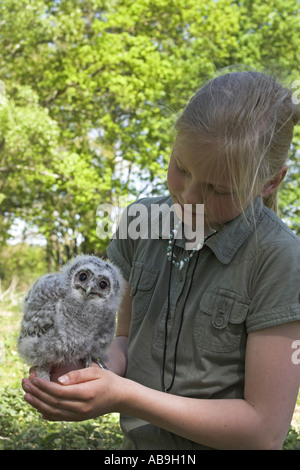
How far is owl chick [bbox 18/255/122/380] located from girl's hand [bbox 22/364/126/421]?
0.18 meters

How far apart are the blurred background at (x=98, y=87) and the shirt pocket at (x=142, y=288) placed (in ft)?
31.5

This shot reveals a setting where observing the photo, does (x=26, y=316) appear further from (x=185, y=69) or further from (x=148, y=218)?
(x=185, y=69)

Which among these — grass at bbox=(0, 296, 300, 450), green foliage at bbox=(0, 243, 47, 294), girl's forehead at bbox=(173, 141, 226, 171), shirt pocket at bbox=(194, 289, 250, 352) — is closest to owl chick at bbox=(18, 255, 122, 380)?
shirt pocket at bbox=(194, 289, 250, 352)

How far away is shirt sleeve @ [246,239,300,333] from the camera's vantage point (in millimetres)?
1417

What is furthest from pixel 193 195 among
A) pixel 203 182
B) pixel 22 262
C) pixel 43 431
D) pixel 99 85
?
pixel 22 262

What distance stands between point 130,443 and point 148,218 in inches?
33.0

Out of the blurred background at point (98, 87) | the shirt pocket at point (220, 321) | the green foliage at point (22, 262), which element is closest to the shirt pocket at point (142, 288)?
the shirt pocket at point (220, 321)

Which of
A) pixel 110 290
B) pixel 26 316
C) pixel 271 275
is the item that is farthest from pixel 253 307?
pixel 26 316

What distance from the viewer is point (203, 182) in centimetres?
150

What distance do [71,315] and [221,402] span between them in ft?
2.03

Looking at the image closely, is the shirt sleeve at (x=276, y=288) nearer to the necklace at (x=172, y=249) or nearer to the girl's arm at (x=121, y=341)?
the necklace at (x=172, y=249)

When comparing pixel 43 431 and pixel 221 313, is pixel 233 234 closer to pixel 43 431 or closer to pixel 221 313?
pixel 221 313

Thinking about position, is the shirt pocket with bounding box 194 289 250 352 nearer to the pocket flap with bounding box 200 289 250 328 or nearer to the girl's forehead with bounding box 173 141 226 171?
the pocket flap with bounding box 200 289 250 328

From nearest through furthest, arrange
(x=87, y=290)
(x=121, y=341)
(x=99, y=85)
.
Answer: (x=87, y=290)
(x=121, y=341)
(x=99, y=85)
